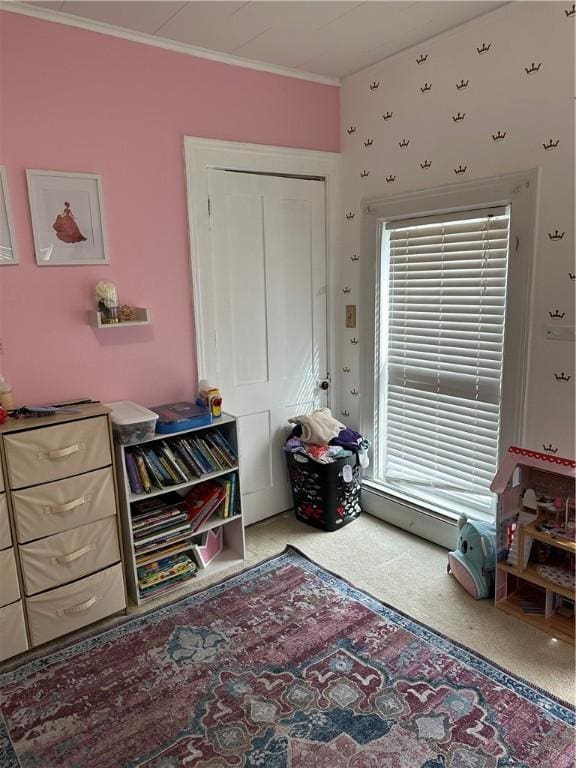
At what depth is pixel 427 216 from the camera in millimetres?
2908

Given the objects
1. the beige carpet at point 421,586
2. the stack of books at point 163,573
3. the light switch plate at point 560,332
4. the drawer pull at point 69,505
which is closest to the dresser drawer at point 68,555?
the drawer pull at point 69,505

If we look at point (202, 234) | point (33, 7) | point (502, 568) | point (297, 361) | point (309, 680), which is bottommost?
point (309, 680)

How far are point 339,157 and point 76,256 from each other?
5.70ft

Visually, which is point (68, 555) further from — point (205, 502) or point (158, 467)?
point (205, 502)

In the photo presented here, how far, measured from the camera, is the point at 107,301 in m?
2.54

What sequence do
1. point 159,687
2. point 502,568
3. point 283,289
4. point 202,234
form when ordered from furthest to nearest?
1. point 283,289
2. point 202,234
3. point 502,568
4. point 159,687

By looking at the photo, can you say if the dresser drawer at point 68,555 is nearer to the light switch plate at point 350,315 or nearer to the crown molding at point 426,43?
the light switch plate at point 350,315

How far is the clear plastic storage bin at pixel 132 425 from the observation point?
2.41 m

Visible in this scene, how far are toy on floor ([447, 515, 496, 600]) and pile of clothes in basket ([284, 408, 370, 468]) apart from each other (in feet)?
2.62

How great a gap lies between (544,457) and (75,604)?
2142 millimetres

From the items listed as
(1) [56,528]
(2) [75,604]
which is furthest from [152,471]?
(2) [75,604]

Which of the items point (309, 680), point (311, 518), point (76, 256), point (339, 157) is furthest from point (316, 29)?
point (309, 680)

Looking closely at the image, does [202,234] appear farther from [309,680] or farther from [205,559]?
[309,680]

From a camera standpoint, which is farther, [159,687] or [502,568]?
[502,568]
